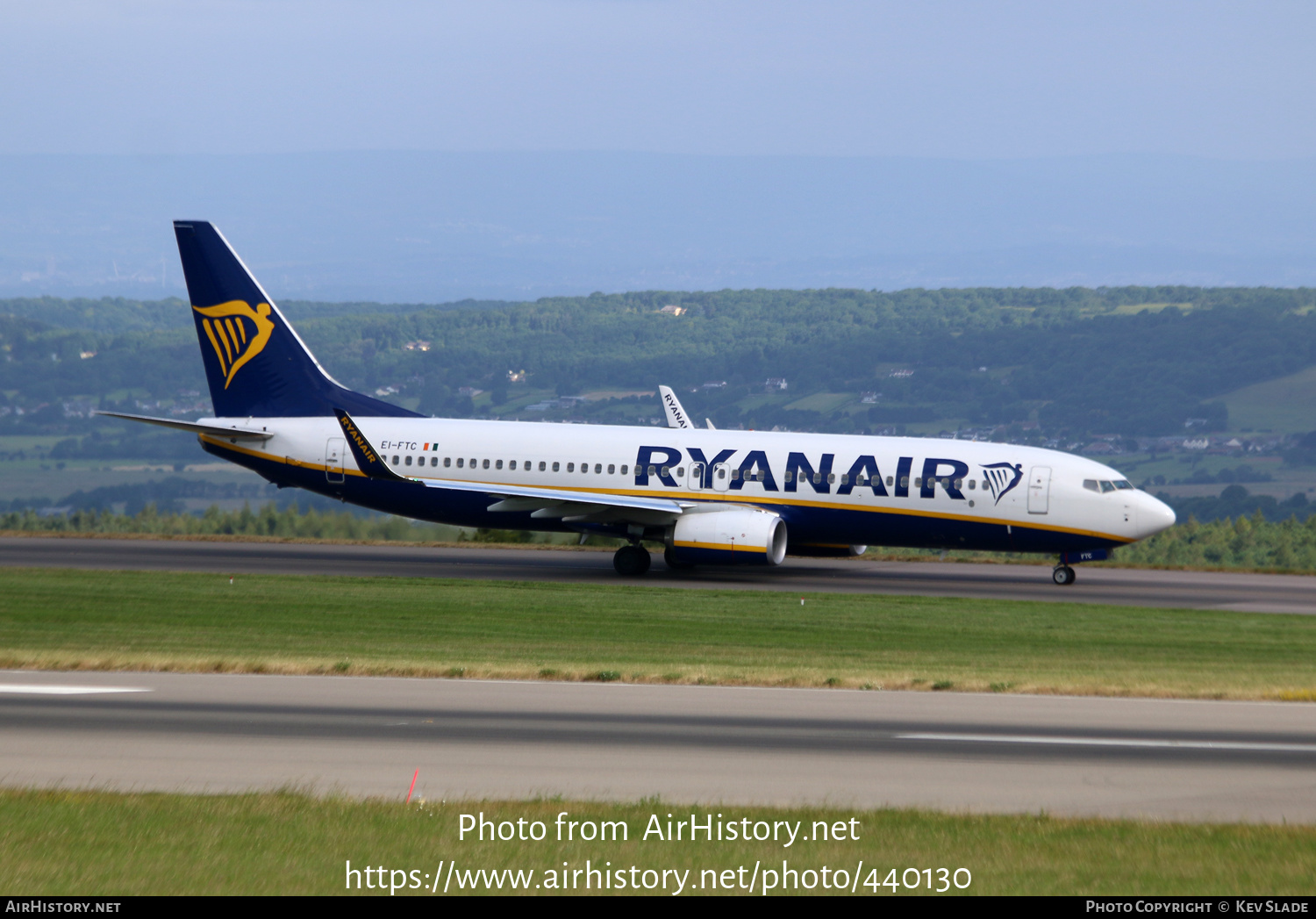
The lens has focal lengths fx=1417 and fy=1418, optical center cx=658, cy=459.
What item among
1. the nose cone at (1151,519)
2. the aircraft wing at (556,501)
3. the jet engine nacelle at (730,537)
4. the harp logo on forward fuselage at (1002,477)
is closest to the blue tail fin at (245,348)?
the aircraft wing at (556,501)

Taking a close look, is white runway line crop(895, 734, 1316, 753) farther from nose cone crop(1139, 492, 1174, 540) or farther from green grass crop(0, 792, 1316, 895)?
nose cone crop(1139, 492, 1174, 540)

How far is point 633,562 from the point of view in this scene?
38.8 m

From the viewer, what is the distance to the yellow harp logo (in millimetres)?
43406

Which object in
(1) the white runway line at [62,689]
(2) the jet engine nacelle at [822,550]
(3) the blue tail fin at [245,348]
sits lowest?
(2) the jet engine nacelle at [822,550]

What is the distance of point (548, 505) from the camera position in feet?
124

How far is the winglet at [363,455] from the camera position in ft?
122

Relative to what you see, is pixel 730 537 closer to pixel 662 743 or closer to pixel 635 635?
pixel 635 635

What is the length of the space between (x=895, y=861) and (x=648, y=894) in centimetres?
Answer: 215

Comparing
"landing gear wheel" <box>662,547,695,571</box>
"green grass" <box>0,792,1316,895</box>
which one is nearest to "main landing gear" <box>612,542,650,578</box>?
"landing gear wheel" <box>662,547,695,571</box>

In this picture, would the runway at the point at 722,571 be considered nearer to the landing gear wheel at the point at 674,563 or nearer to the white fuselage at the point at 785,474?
the landing gear wheel at the point at 674,563

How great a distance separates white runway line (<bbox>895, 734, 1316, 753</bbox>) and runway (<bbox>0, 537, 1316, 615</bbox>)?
17.7 meters

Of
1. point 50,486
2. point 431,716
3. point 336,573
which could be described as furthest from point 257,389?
point 50,486

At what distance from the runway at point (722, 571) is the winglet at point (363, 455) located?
2705mm

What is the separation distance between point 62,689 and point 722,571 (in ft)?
75.5
